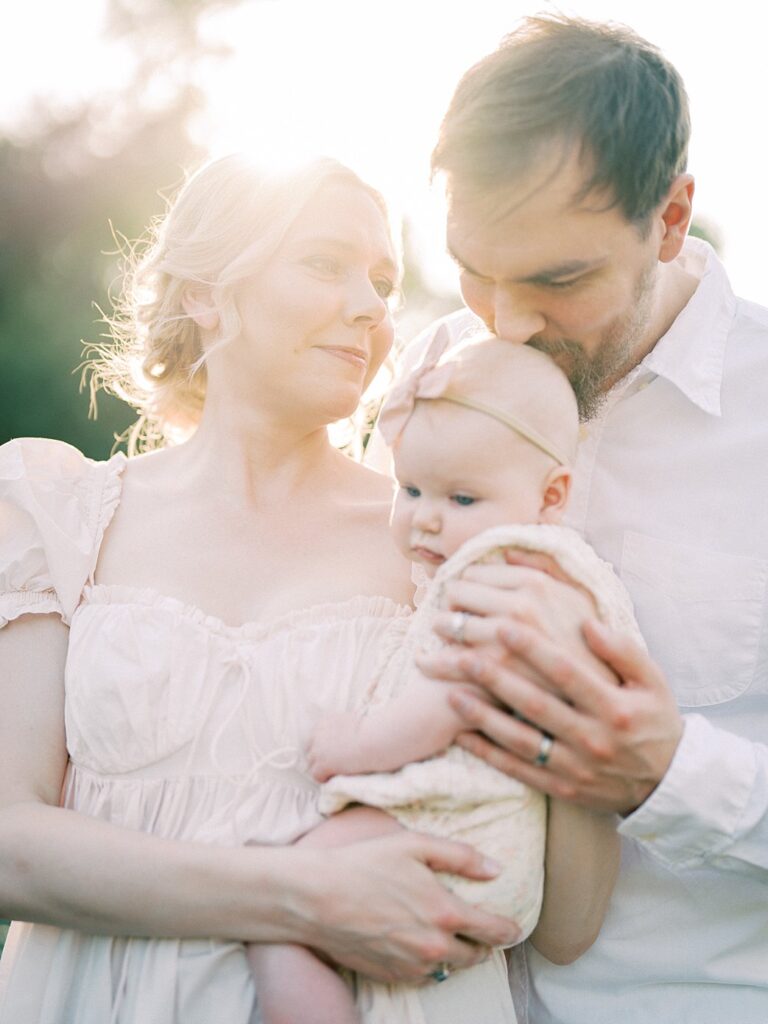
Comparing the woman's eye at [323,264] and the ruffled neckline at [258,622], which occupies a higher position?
the woman's eye at [323,264]

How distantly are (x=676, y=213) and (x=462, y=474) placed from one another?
869 mm

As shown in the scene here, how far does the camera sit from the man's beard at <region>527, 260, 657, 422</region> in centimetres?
240

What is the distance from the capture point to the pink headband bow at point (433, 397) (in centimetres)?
214

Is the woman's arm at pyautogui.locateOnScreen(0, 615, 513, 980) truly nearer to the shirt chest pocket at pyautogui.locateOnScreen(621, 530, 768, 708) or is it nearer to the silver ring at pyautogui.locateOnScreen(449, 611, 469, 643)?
the silver ring at pyautogui.locateOnScreen(449, 611, 469, 643)

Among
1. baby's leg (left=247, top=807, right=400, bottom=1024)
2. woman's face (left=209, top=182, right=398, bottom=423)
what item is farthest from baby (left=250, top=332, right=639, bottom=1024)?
woman's face (left=209, top=182, right=398, bottom=423)

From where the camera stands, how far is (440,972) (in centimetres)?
215

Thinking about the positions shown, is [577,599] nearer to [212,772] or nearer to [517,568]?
[517,568]

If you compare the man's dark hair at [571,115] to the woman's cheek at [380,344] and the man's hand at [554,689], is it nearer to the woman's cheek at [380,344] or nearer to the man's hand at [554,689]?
the woman's cheek at [380,344]

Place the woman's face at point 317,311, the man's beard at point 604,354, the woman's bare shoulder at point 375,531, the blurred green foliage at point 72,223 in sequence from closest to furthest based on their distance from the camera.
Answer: the man's beard at point 604,354 < the woman's bare shoulder at point 375,531 < the woman's face at point 317,311 < the blurred green foliage at point 72,223

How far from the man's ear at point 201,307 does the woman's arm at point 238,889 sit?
4.03 ft

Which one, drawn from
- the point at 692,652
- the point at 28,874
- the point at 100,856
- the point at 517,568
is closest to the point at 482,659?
the point at 517,568

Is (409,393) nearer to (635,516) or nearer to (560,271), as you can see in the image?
(560,271)

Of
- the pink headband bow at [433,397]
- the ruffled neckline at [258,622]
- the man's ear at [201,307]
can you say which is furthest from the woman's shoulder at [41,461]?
the pink headband bow at [433,397]

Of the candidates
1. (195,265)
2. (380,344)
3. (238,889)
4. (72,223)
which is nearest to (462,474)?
(238,889)
